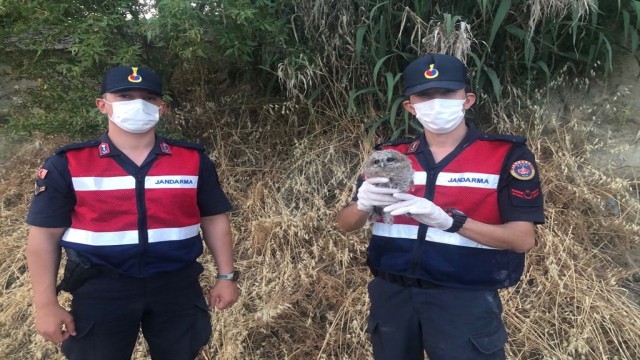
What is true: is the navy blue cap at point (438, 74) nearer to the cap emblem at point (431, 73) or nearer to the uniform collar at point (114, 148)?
the cap emblem at point (431, 73)

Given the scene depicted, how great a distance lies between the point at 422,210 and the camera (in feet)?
4.95

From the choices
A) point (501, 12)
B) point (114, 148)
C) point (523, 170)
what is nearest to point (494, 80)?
point (501, 12)

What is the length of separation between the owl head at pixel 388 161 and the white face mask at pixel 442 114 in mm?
281

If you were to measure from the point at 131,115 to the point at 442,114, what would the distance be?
1.21 m

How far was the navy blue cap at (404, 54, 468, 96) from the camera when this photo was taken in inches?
68.1

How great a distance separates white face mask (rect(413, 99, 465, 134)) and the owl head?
0.28 m

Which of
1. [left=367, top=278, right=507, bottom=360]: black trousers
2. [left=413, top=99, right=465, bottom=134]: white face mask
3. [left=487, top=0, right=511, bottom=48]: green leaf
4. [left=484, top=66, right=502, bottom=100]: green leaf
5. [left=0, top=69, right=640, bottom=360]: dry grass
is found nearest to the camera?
[left=367, top=278, right=507, bottom=360]: black trousers

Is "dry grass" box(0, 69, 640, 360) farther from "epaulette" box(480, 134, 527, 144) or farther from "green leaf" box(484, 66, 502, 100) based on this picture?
"epaulette" box(480, 134, 527, 144)

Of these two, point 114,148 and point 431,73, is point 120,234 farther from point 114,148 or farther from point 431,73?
point 431,73

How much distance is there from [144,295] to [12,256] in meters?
2.26

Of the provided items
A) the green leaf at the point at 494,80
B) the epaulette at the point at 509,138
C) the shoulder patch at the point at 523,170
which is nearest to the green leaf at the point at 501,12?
the green leaf at the point at 494,80

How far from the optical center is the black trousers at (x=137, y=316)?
177 centimetres

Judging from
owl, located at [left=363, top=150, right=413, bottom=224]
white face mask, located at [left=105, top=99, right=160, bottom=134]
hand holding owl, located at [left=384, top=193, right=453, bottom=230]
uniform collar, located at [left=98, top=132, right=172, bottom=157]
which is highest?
white face mask, located at [left=105, top=99, right=160, bottom=134]

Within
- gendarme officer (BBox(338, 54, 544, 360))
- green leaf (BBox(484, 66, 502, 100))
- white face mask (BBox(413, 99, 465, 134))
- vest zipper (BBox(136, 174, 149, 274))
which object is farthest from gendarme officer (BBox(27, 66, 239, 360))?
green leaf (BBox(484, 66, 502, 100))
